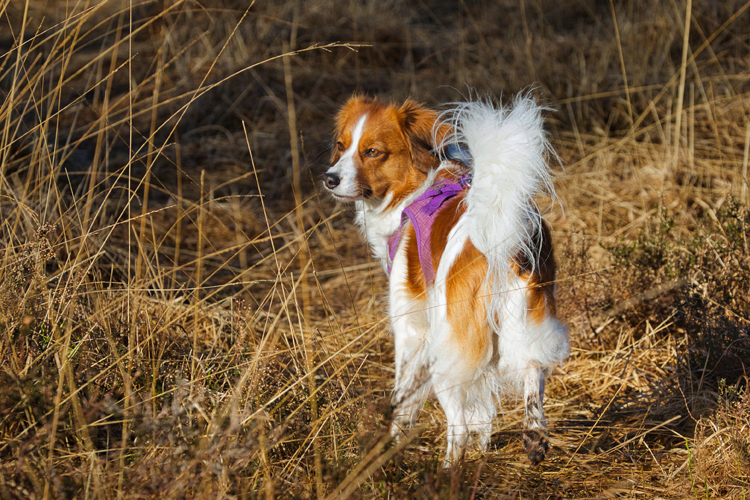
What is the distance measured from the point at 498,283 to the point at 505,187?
300mm

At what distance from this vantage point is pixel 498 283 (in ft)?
5.80

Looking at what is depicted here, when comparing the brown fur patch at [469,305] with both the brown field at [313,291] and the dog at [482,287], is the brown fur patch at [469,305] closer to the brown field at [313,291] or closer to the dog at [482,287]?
the dog at [482,287]

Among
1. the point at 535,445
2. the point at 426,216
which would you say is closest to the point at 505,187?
the point at 426,216

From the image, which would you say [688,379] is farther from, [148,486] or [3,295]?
[3,295]

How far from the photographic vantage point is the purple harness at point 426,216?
2090 millimetres

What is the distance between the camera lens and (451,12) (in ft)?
24.8

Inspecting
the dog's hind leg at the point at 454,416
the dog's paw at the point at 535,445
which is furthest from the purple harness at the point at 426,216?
the dog's paw at the point at 535,445

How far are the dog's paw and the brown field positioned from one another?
0.08 metres

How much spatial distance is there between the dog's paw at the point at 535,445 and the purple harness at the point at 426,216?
0.62 metres

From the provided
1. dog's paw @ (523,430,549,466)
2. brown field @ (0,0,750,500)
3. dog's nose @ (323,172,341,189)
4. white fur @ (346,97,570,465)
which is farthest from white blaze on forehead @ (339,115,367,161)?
dog's paw @ (523,430,549,466)

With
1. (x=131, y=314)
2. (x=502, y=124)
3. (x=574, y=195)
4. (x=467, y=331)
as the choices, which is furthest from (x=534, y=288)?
(x=574, y=195)

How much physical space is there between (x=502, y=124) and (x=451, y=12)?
6.40 m

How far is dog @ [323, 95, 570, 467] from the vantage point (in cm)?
173

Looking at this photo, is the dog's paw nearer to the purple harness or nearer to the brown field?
the brown field
